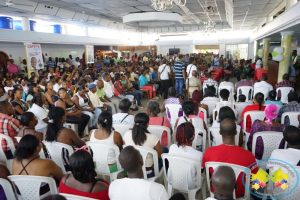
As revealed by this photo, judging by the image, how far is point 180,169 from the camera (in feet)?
7.01

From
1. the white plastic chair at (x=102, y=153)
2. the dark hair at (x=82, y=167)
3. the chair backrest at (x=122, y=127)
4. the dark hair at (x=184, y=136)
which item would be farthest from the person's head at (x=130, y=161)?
the chair backrest at (x=122, y=127)

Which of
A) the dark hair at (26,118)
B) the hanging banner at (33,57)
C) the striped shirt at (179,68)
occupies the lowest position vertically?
the dark hair at (26,118)

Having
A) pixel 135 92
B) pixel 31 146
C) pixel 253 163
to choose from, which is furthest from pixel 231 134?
pixel 135 92

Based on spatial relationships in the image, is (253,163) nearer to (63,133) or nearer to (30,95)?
(63,133)

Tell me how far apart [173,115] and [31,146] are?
2686mm

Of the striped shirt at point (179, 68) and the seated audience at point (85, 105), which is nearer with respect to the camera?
the seated audience at point (85, 105)

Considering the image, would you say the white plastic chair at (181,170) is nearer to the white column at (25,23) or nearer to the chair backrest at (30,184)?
the chair backrest at (30,184)

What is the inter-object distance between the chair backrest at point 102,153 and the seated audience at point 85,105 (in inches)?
86.8

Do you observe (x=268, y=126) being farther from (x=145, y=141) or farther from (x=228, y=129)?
(x=145, y=141)

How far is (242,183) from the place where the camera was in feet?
6.33

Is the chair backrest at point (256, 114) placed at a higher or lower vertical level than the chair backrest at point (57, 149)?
higher

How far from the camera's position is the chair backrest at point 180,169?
2.07m

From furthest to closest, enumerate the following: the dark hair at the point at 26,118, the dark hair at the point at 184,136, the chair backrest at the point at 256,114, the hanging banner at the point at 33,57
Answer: the hanging banner at the point at 33,57, the chair backrest at the point at 256,114, the dark hair at the point at 26,118, the dark hair at the point at 184,136

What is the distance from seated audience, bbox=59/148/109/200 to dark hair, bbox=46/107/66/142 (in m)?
1.02
